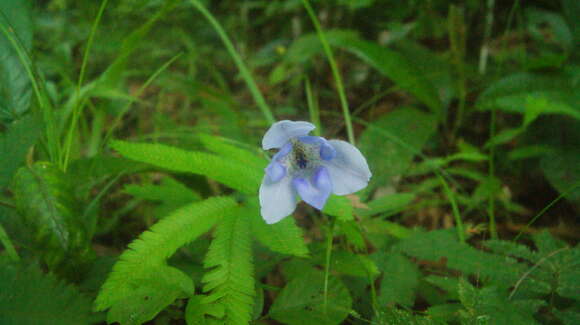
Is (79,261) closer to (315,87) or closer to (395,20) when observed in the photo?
(315,87)

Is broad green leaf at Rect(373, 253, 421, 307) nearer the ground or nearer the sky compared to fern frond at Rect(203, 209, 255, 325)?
nearer the ground

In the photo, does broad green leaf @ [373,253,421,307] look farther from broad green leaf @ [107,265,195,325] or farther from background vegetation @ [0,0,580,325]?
broad green leaf @ [107,265,195,325]

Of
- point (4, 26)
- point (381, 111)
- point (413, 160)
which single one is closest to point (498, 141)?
point (413, 160)

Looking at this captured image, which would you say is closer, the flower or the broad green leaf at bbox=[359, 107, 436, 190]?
the flower

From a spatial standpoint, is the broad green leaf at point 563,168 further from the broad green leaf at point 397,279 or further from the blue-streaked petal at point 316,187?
the blue-streaked petal at point 316,187

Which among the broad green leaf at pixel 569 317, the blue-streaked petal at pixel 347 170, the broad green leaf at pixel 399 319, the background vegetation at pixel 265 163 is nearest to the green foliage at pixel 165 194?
the background vegetation at pixel 265 163

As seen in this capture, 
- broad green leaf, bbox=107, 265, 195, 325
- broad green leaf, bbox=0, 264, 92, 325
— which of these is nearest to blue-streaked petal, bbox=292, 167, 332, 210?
broad green leaf, bbox=107, 265, 195, 325

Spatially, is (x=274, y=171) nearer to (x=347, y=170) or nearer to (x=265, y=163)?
(x=347, y=170)
